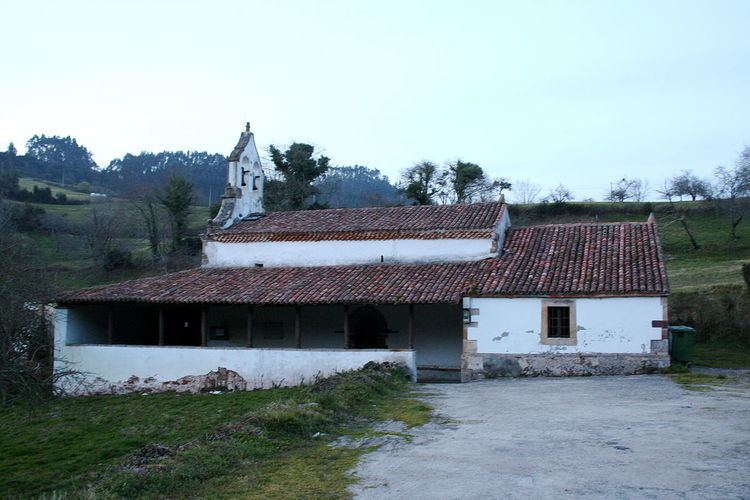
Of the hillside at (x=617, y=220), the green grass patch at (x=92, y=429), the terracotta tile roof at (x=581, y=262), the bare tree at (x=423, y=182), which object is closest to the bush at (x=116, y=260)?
the hillside at (x=617, y=220)

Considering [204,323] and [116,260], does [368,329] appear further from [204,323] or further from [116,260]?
[116,260]

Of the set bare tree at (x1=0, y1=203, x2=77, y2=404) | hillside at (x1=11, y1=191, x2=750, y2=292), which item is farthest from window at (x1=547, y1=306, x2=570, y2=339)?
hillside at (x1=11, y1=191, x2=750, y2=292)

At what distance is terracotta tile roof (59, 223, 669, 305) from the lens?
59.0 ft

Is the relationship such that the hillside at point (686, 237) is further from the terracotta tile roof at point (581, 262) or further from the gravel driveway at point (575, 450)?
the gravel driveway at point (575, 450)

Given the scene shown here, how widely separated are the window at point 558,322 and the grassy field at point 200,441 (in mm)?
3864

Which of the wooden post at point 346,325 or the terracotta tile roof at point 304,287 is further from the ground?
the terracotta tile roof at point 304,287

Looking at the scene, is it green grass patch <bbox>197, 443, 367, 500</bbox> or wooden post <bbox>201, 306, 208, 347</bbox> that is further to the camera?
wooden post <bbox>201, 306, 208, 347</bbox>

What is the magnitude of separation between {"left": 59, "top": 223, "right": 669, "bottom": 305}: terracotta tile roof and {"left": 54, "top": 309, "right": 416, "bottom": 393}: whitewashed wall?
1.33m

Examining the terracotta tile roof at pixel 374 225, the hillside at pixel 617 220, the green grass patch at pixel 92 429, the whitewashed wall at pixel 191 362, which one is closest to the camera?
the green grass patch at pixel 92 429

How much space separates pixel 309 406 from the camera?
11.0m

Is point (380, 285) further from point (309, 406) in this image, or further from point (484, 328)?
point (309, 406)

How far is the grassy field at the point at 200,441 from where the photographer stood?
24.2 feet

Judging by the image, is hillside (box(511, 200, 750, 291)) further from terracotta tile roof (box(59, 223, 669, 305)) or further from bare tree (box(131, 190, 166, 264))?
bare tree (box(131, 190, 166, 264))

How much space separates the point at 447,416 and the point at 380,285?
8079mm
